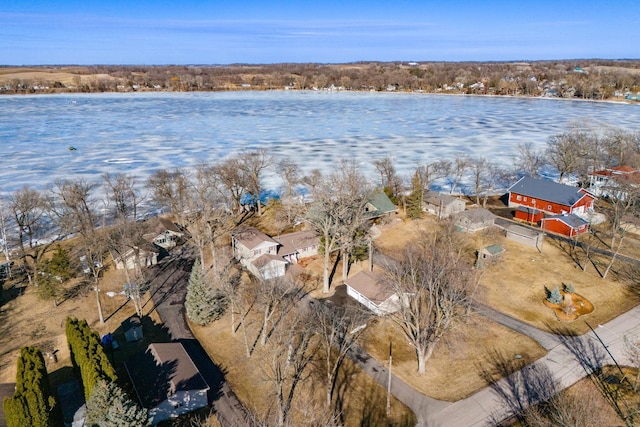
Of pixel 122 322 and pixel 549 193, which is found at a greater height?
pixel 549 193

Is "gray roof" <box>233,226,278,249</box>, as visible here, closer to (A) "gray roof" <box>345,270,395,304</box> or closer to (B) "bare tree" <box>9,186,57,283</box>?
(A) "gray roof" <box>345,270,395,304</box>

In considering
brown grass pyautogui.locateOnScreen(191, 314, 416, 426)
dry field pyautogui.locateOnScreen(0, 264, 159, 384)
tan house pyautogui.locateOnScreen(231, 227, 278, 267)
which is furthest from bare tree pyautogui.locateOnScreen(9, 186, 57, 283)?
brown grass pyautogui.locateOnScreen(191, 314, 416, 426)

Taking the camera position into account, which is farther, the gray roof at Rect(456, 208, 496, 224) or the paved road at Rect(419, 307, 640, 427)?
the gray roof at Rect(456, 208, 496, 224)

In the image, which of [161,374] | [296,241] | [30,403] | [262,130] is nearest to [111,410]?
[30,403]

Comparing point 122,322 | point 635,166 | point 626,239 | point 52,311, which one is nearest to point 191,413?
point 122,322

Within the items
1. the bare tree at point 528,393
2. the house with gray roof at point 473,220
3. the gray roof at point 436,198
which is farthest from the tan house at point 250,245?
the gray roof at point 436,198

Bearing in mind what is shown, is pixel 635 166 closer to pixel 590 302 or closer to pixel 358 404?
pixel 590 302
